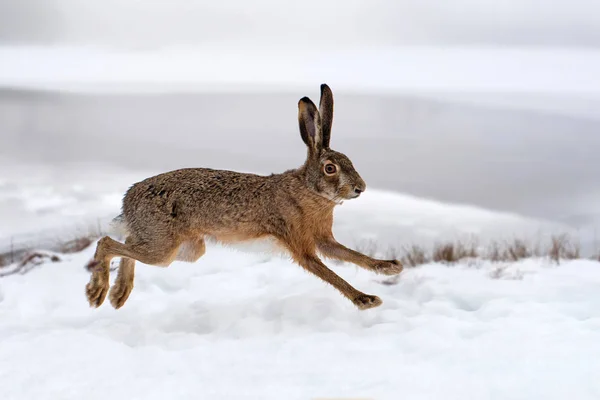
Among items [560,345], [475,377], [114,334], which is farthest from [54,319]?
[560,345]

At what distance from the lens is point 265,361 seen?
5949 millimetres

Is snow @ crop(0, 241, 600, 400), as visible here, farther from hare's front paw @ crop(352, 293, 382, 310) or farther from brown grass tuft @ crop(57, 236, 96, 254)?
brown grass tuft @ crop(57, 236, 96, 254)

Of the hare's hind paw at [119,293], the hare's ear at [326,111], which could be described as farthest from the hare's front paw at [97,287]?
the hare's ear at [326,111]

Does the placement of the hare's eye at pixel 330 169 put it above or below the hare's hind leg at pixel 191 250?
above

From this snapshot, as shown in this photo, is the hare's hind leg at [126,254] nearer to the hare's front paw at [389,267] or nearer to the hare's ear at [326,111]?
the hare's ear at [326,111]

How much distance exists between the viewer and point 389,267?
21.8 ft

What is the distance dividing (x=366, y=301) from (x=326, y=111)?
1.56 meters

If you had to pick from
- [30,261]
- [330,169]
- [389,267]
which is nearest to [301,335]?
[389,267]

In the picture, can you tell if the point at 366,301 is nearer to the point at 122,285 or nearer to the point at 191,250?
the point at 191,250

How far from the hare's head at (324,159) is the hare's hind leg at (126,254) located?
128cm

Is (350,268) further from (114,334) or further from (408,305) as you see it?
(114,334)

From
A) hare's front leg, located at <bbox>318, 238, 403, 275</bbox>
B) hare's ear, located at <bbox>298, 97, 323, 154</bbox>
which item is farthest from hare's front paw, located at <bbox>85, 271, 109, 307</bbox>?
hare's ear, located at <bbox>298, 97, 323, 154</bbox>

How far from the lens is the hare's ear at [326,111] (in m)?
6.27

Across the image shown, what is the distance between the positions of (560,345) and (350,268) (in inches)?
119
